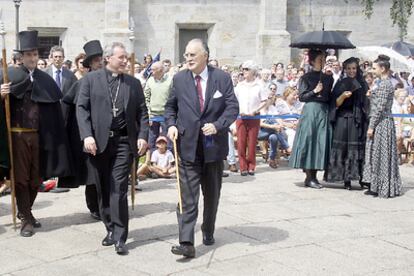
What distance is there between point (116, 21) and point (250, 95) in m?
12.1

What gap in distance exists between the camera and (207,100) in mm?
6820

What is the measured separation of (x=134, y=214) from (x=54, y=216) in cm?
91

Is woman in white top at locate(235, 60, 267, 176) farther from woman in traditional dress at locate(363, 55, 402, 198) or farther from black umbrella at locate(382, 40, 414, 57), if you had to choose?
black umbrella at locate(382, 40, 414, 57)

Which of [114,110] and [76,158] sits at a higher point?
[114,110]

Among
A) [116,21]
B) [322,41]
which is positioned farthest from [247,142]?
[116,21]

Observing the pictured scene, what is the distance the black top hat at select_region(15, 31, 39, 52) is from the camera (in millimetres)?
7574

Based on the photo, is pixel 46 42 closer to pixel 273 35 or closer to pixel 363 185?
pixel 273 35

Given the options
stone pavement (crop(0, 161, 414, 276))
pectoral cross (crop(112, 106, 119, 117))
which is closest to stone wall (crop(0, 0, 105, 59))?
stone pavement (crop(0, 161, 414, 276))

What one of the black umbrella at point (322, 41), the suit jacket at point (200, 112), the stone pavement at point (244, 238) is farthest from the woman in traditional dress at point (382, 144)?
the suit jacket at point (200, 112)

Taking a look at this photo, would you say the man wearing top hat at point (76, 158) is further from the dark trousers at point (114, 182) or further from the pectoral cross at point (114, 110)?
the pectoral cross at point (114, 110)

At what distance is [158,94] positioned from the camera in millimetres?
11922

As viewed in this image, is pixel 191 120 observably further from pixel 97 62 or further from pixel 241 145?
pixel 241 145

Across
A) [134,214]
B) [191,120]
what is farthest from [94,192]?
[191,120]

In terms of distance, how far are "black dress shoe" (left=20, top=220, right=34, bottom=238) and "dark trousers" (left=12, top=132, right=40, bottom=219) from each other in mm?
65
